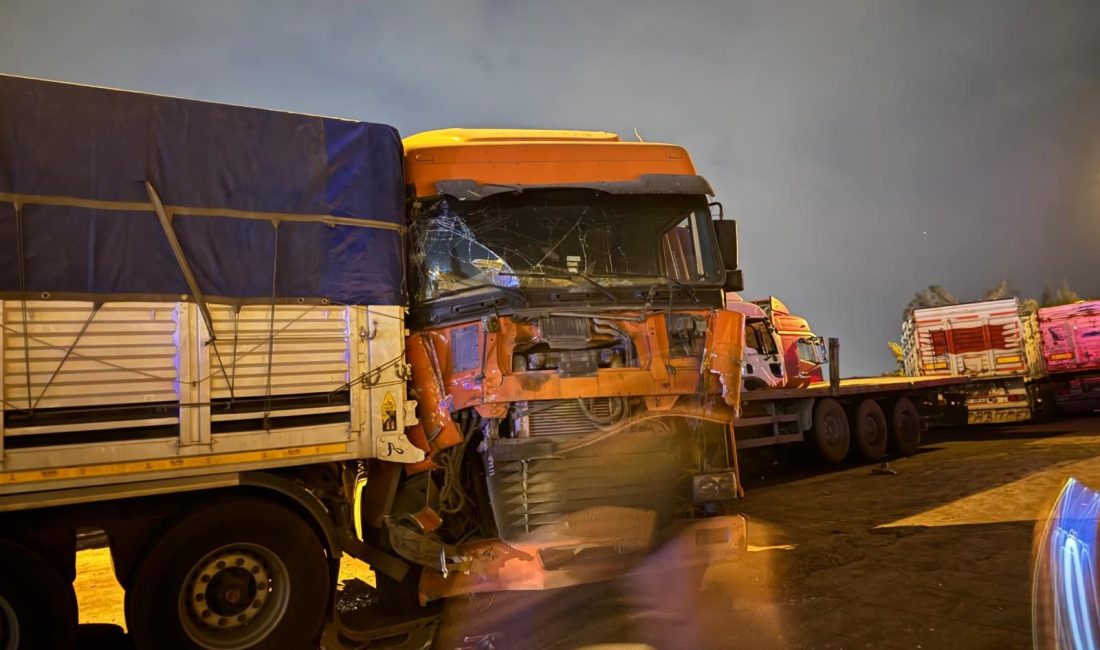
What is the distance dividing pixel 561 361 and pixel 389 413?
3.95ft

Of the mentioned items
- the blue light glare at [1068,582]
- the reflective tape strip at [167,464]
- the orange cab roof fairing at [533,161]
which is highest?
the orange cab roof fairing at [533,161]

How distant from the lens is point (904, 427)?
1418cm

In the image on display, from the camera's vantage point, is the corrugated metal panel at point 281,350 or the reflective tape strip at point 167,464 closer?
the reflective tape strip at point 167,464

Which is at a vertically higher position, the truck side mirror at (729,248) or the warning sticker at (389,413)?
the truck side mirror at (729,248)

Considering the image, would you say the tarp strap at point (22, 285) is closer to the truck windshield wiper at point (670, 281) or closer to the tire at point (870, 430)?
the truck windshield wiper at point (670, 281)

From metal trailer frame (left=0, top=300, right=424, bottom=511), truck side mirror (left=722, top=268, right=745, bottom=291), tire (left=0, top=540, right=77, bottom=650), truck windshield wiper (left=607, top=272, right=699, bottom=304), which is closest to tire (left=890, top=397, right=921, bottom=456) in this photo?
truck side mirror (left=722, top=268, right=745, bottom=291)

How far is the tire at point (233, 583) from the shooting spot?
140 inches

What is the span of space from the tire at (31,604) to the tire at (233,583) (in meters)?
0.29

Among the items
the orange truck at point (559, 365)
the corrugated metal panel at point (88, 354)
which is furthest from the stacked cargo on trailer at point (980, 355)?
the corrugated metal panel at point (88, 354)

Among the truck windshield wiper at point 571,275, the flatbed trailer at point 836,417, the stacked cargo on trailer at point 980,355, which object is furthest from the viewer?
the stacked cargo on trailer at point 980,355

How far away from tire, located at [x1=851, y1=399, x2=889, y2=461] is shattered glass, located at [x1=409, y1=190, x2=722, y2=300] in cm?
954

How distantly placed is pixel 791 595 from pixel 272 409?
3.93 metres

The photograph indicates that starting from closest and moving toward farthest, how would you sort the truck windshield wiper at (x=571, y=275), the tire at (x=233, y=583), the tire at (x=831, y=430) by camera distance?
the tire at (x=233, y=583) → the truck windshield wiper at (x=571, y=275) → the tire at (x=831, y=430)

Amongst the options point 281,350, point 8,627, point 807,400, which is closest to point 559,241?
point 281,350
